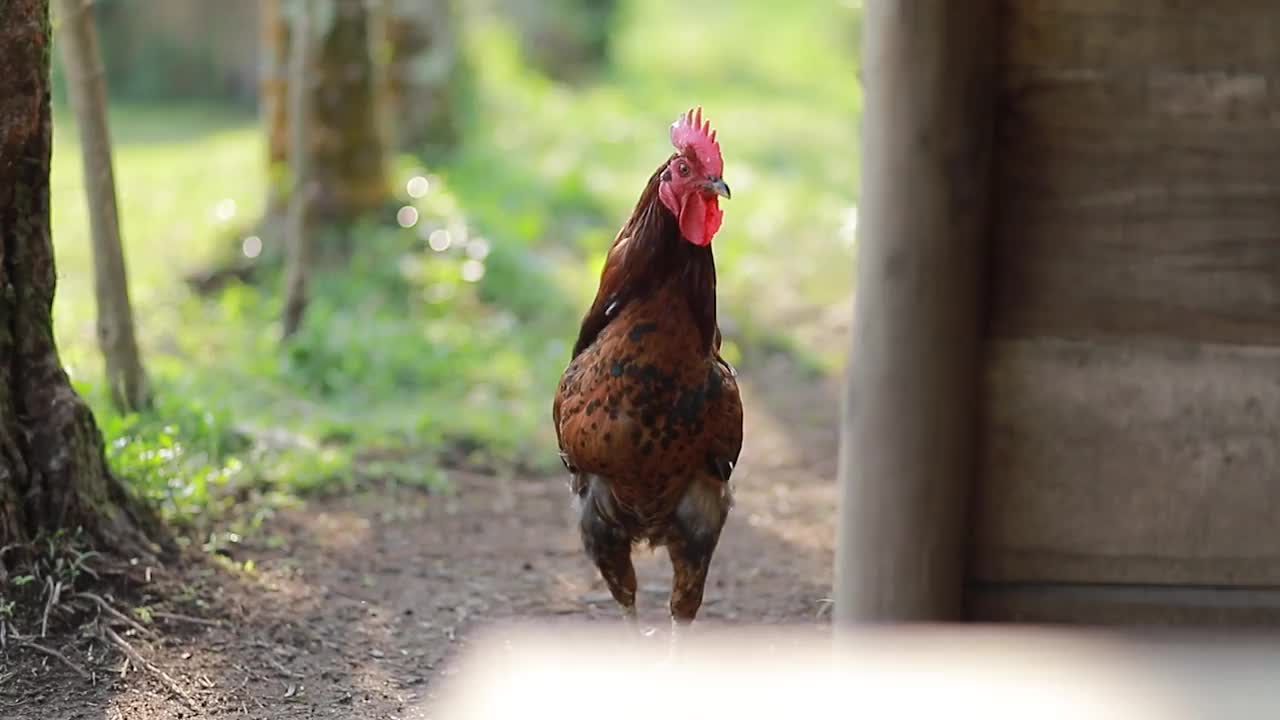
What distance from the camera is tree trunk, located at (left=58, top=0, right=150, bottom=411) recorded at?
536 cm

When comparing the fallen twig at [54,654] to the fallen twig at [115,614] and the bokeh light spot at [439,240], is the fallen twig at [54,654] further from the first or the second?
the bokeh light spot at [439,240]

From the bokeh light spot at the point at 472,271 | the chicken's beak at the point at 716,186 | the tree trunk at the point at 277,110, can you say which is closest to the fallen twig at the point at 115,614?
the chicken's beak at the point at 716,186

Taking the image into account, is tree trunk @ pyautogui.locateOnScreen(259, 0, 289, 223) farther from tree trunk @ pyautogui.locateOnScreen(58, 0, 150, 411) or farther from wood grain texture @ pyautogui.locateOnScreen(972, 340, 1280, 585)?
wood grain texture @ pyautogui.locateOnScreen(972, 340, 1280, 585)

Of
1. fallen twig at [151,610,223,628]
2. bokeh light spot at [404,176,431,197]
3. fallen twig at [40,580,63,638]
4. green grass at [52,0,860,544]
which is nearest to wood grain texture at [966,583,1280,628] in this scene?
fallen twig at [151,610,223,628]

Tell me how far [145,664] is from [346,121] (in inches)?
222

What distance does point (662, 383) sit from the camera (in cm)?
382

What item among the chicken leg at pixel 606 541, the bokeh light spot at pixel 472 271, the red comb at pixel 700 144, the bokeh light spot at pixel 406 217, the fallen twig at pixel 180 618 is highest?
the red comb at pixel 700 144

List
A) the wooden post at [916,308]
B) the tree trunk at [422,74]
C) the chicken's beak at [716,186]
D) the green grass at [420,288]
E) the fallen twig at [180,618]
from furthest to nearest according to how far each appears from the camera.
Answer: the tree trunk at [422,74], the green grass at [420,288], the fallen twig at [180,618], the chicken's beak at [716,186], the wooden post at [916,308]

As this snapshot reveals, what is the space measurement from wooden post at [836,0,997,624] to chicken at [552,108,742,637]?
0.94 m

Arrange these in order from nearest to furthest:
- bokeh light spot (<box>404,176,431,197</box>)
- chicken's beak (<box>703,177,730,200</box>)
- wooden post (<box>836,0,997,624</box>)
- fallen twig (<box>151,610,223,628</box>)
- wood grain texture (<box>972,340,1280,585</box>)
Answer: wooden post (<box>836,0,997,624</box>) < wood grain texture (<box>972,340,1280,585</box>) < chicken's beak (<box>703,177,730,200</box>) < fallen twig (<box>151,610,223,628</box>) < bokeh light spot (<box>404,176,431,197</box>)

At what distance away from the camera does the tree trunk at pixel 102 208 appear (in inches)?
211

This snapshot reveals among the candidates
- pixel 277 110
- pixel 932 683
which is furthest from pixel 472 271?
pixel 932 683

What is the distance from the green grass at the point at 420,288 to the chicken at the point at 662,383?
1555 mm

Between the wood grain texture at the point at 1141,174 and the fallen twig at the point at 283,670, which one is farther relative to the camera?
the fallen twig at the point at 283,670
